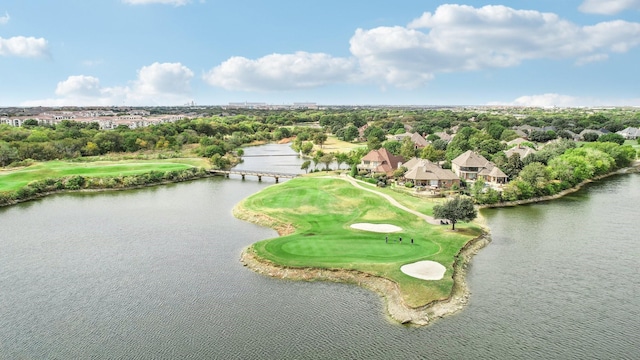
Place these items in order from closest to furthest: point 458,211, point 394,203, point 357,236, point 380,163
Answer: point 357,236
point 458,211
point 394,203
point 380,163

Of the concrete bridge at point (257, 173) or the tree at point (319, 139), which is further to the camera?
the tree at point (319, 139)

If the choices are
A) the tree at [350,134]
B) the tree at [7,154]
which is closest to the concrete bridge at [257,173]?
the tree at [7,154]

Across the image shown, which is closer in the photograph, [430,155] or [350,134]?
[430,155]

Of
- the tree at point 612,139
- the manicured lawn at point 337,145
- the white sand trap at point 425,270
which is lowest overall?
the white sand trap at point 425,270

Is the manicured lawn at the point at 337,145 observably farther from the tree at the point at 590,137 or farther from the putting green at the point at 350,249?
the putting green at the point at 350,249

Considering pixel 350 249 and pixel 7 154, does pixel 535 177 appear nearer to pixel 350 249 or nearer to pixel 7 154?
pixel 350 249

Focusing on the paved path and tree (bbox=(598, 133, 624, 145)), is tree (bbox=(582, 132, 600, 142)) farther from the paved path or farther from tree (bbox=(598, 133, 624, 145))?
the paved path

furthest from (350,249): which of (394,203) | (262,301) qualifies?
(394,203)
